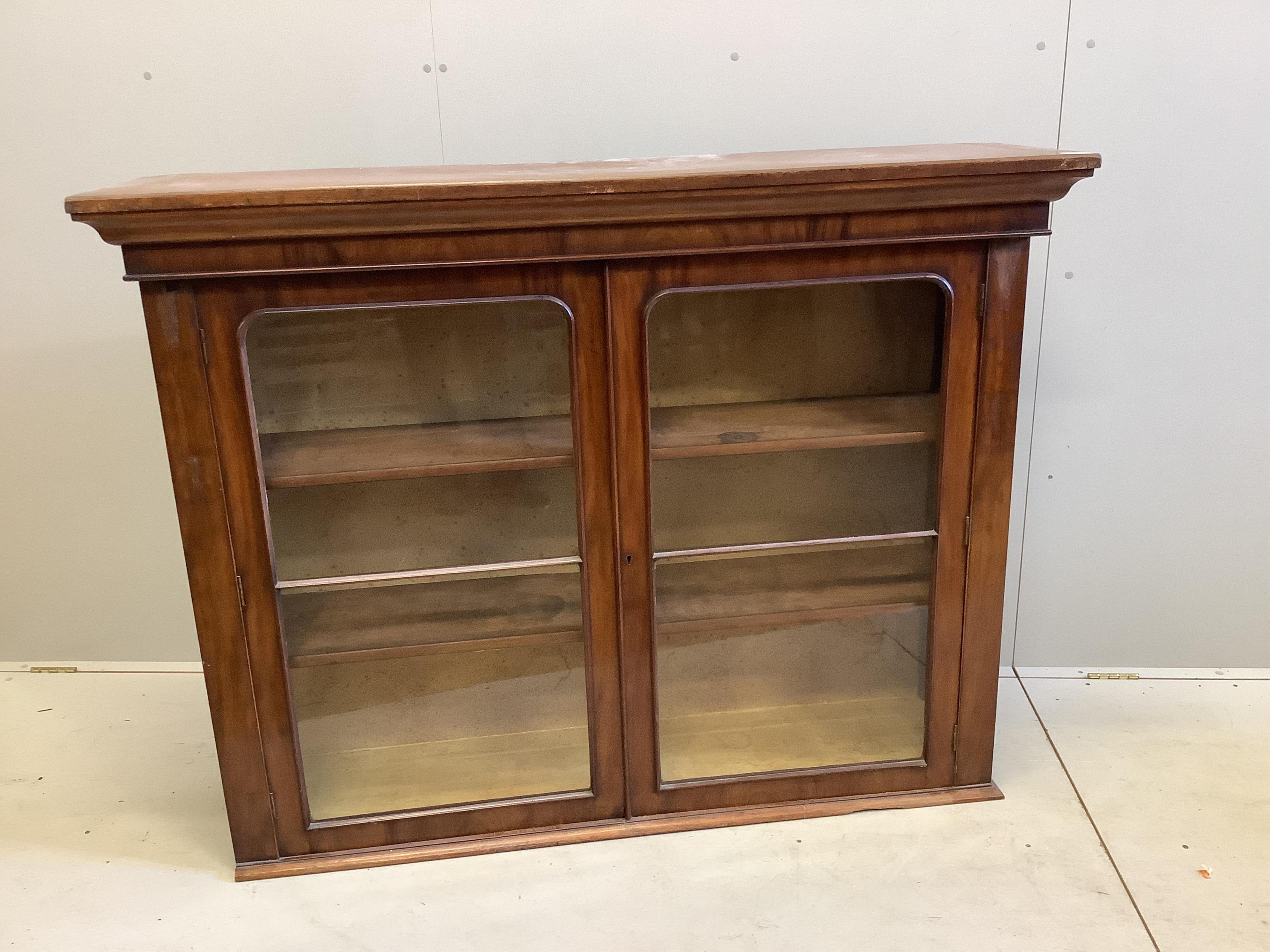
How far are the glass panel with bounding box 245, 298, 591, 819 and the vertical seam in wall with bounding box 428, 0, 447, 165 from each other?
2.00 feet

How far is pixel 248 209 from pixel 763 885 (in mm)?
1368

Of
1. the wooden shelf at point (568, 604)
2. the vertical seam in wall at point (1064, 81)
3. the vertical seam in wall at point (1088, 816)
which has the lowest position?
the vertical seam in wall at point (1088, 816)

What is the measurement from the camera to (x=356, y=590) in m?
1.73

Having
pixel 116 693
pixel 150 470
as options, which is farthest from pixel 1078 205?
pixel 116 693

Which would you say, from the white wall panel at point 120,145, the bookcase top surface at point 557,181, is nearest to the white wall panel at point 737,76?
the white wall panel at point 120,145

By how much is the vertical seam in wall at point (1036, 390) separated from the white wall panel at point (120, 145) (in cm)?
127

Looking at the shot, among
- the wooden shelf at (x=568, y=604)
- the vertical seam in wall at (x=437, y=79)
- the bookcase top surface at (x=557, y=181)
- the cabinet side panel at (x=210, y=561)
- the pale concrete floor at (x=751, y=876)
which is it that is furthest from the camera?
the vertical seam in wall at (x=437, y=79)

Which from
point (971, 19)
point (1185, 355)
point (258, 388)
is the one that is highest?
point (971, 19)

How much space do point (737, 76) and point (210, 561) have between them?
1357mm

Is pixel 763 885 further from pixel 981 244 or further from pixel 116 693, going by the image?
pixel 116 693

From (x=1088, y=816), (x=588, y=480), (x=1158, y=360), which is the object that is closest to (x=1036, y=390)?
(x=1158, y=360)

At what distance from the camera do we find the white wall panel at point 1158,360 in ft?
6.45

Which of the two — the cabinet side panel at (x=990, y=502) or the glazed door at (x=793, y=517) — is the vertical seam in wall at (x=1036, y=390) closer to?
the cabinet side panel at (x=990, y=502)

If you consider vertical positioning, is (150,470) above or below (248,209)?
below
